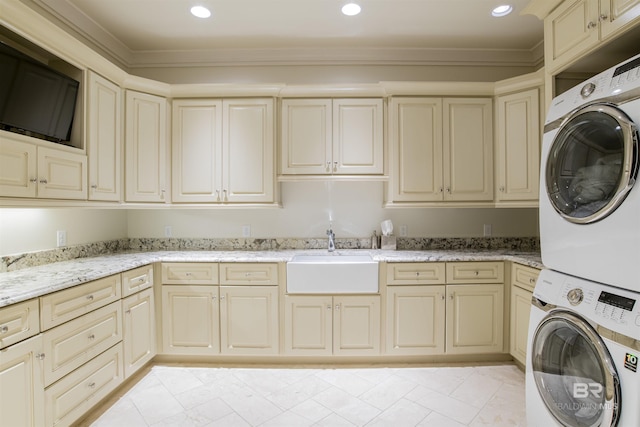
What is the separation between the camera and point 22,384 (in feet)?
4.47

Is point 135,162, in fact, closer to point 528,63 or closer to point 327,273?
point 327,273

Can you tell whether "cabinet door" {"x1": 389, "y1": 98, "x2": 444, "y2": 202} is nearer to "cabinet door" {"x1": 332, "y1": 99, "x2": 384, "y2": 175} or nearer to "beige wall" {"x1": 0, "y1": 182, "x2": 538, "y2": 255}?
"cabinet door" {"x1": 332, "y1": 99, "x2": 384, "y2": 175}

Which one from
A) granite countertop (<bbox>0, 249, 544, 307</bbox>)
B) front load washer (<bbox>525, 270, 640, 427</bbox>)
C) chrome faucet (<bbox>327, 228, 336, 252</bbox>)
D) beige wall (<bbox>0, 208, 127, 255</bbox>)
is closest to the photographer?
front load washer (<bbox>525, 270, 640, 427</bbox>)

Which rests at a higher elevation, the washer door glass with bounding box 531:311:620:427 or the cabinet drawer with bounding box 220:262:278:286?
the cabinet drawer with bounding box 220:262:278:286

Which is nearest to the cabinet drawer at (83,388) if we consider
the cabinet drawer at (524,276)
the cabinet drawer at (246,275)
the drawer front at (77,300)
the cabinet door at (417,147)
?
the drawer front at (77,300)

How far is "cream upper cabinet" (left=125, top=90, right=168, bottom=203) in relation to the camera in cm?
242

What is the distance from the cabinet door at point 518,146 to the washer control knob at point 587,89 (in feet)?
3.55

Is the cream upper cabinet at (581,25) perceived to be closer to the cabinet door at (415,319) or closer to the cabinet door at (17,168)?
the cabinet door at (415,319)

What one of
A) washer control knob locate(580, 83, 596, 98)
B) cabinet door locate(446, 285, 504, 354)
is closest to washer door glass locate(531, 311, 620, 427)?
cabinet door locate(446, 285, 504, 354)

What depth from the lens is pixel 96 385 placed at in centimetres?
180

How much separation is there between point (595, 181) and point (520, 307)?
4.38ft

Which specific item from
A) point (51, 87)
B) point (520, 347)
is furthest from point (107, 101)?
point (520, 347)

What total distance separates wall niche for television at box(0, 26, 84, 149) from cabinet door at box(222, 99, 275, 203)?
3.38 feet

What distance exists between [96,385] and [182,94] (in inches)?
89.9
